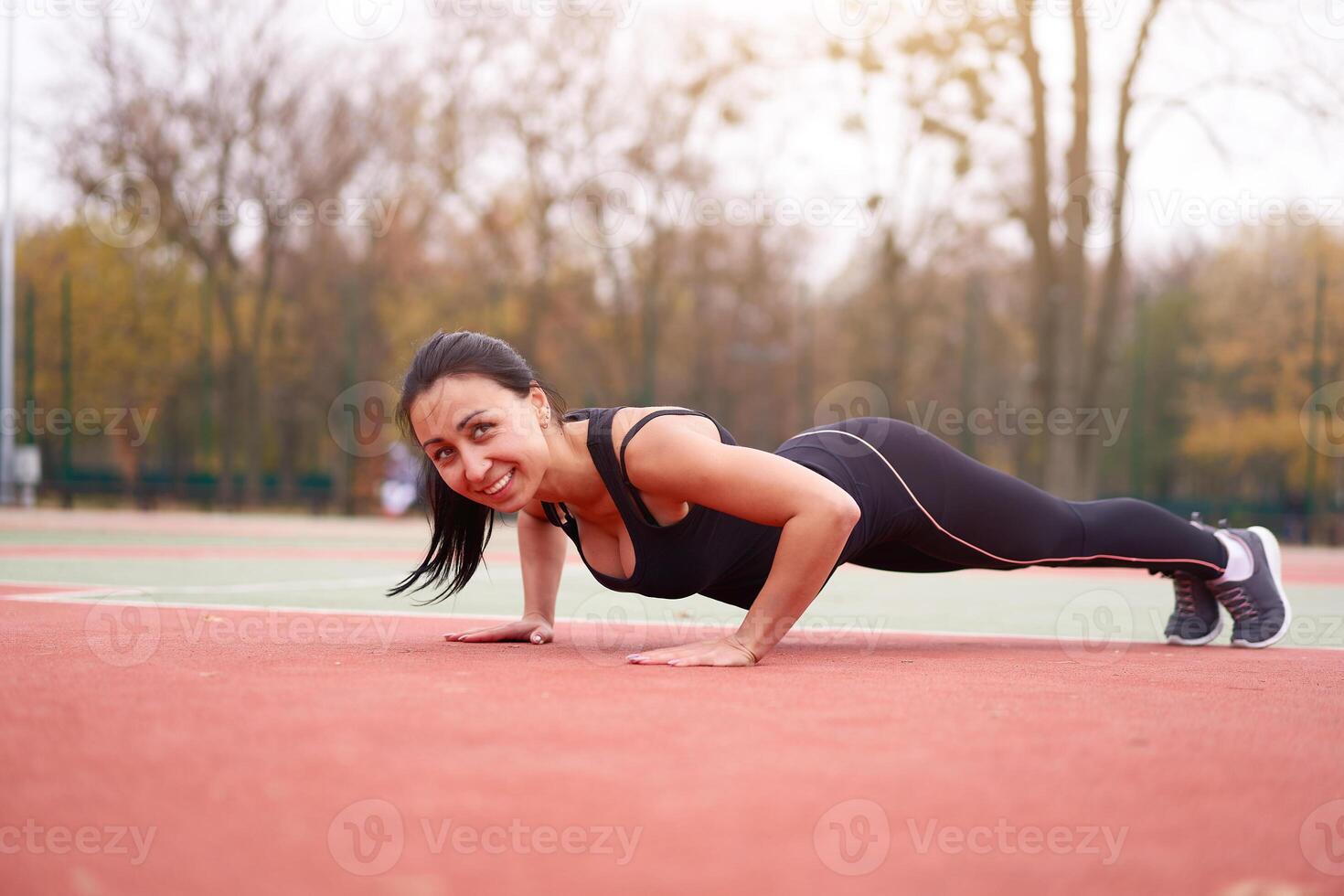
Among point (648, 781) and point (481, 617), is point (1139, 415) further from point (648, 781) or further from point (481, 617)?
point (648, 781)

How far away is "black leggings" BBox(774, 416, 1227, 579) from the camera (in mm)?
3861

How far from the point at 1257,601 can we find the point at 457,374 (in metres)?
2.85

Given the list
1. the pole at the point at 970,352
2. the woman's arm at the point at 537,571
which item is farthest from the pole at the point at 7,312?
the woman's arm at the point at 537,571

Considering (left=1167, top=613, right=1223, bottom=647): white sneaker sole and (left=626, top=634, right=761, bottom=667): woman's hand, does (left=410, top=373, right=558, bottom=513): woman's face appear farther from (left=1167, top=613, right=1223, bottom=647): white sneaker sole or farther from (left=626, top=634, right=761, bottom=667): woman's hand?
(left=1167, top=613, right=1223, bottom=647): white sneaker sole

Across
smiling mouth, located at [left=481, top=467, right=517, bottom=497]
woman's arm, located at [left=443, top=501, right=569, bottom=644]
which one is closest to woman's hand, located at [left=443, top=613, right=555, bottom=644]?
woman's arm, located at [left=443, top=501, right=569, bottom=644]

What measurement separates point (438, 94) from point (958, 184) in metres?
10.2

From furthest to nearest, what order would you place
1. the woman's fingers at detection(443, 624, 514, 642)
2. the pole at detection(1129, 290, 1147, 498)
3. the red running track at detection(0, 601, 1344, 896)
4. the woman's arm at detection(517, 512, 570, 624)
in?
the pole at detection(1129, 290, 1147, 498), the woman's arm at detection(517, 512, 570, 624), the woman's fingers at detection(443, 624, 514, 642), the red running track at detection(0, 601, 1344, 896)

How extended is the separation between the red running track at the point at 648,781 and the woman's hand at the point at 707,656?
0.26 feet

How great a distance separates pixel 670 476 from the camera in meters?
3.31

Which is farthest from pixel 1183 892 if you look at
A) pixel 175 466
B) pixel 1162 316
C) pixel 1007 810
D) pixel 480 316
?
pixel 1162 316

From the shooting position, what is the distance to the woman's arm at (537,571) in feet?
13.5

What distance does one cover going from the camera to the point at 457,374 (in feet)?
11.1

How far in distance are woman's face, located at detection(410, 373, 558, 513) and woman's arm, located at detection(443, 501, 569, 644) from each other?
688 mm

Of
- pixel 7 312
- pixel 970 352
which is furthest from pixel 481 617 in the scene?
pixel 7 312
